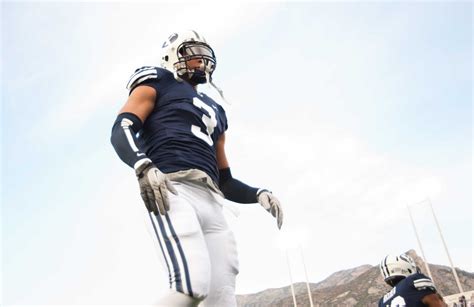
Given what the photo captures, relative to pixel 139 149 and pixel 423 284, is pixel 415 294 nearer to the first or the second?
pixel 423 284

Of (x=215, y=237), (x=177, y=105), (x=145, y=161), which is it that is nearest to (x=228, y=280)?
(x=215, y=237)

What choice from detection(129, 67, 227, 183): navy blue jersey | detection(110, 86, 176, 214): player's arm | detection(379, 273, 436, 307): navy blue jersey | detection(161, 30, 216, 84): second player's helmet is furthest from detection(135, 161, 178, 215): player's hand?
detection(379, 273, 436, 307): navy blue jersey

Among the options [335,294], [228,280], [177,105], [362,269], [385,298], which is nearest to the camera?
[228,280]

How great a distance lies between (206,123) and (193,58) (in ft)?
1.66

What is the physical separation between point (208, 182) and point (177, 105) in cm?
56

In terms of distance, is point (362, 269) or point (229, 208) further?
point (362, 269)

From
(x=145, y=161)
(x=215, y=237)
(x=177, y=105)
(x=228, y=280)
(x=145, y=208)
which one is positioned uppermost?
(x=177, y=105)

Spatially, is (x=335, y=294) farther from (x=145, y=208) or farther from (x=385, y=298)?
(x=145, y=208)

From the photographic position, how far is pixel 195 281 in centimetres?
212

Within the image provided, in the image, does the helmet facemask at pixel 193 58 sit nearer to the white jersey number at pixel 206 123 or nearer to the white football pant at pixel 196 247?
the white jersey number at pixel 206 123

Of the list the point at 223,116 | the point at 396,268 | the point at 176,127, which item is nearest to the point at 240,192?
the point at 223,116

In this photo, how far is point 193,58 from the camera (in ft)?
10.3

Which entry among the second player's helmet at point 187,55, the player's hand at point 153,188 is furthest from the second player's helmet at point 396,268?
the player's hand at point 153,188

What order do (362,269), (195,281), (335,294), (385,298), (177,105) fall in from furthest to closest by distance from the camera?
(362,269)
(335,294)
(385,298)
(177,105)
(195,281)
